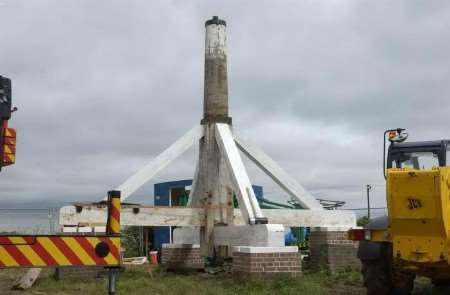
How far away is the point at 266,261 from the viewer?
11180 millimetres

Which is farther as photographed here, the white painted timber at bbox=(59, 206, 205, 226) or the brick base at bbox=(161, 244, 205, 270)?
the brick base at bbox=(161, 244, 205, 270)

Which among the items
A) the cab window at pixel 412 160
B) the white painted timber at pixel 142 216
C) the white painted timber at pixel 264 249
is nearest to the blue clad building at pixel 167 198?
the white painted timber at pixel 142 216

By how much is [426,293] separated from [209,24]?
7.79 metres

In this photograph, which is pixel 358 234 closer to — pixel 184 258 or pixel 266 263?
pixel 266 263

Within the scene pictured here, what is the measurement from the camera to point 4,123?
508cm

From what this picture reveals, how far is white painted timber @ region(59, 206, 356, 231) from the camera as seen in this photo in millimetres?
11820

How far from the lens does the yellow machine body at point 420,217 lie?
295 inches

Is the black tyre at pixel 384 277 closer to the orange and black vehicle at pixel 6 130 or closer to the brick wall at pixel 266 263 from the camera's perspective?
the brick wall at pixel 266 263

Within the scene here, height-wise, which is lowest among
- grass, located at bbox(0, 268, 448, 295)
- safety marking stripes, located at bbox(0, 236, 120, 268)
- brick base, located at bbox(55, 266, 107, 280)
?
grass, located at bbox(0, 268, 448, 295)

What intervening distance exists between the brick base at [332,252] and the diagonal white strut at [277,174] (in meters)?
0.68

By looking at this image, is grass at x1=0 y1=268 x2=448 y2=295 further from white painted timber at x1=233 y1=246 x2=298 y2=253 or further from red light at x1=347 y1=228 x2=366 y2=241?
red light at x1=347 y1=228 x2=366 y2=241

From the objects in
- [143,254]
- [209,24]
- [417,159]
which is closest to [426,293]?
[417,159]

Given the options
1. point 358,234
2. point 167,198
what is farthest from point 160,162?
point 167,198

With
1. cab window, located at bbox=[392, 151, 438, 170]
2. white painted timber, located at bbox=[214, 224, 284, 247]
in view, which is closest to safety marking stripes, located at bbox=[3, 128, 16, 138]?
cab window, located at bbox=[392, 151, 438, 170]
